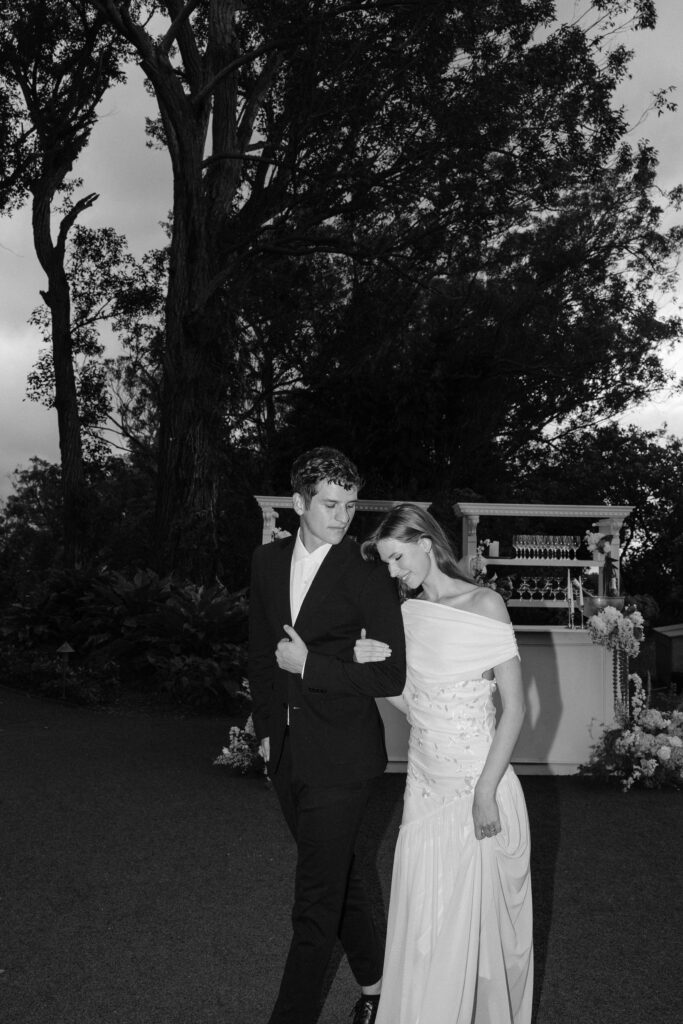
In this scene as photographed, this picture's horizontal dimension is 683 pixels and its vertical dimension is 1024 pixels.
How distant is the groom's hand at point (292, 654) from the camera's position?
2.83 m

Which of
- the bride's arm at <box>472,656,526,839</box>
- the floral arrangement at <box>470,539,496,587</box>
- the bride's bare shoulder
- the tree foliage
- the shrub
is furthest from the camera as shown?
the tree foliage

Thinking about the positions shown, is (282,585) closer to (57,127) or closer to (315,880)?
(315,880)

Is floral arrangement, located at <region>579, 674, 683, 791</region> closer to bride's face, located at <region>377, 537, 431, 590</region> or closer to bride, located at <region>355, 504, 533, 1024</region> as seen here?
bride, located at <region>355, 504, 533, 1024</region>

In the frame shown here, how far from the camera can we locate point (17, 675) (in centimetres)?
1252

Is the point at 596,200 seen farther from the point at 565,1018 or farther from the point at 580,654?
the point at 565,1018

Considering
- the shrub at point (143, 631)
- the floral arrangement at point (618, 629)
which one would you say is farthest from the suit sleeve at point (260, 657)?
the shrub at point (143, 631)

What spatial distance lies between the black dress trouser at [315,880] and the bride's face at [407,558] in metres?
0.61

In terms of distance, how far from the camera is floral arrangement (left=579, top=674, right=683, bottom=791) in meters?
7.36

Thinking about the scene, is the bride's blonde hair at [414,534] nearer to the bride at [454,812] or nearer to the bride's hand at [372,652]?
the bride at [454,812]

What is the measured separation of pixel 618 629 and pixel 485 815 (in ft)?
17.1

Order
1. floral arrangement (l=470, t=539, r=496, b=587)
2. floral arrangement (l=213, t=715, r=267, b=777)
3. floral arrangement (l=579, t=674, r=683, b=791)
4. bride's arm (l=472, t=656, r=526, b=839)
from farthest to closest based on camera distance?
floral arrangement (l=470, t=539, r=496, b=587), floral arrangement (l=213, t=715, r=267, b=777), floral arrangement (l=579, t=674, r=683, b=791), bride's arm (l=472, t=656, r=526, b=839)

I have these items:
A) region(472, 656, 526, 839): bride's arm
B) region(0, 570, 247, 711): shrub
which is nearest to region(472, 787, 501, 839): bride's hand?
region(472, 656, 526, 839): bride's arm

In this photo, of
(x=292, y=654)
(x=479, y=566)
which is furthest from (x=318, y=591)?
(x=479, y=566)

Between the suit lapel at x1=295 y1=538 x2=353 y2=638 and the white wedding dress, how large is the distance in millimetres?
240
